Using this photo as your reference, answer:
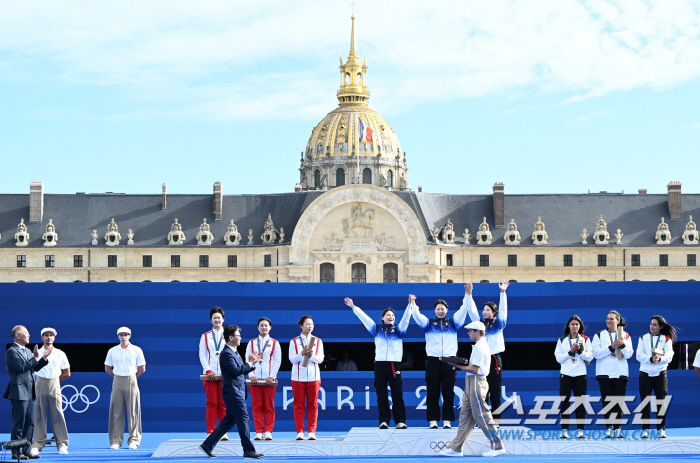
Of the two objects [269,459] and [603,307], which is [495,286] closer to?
[603,307]

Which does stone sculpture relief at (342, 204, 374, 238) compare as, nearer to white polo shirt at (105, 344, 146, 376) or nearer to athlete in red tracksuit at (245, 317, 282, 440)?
white polo shirt at (105, 344, 146, 376)

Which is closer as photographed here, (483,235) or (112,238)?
(112,238)

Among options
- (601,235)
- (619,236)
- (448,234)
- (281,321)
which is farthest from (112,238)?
(281,321)

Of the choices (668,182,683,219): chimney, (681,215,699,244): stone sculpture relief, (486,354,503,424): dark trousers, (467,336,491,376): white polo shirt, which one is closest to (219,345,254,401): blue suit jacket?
(467,336,491,376): white polo shirt

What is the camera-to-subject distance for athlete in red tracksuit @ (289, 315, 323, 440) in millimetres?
17953

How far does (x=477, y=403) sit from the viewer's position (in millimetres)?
16859

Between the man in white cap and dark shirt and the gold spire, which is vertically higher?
the gold spire

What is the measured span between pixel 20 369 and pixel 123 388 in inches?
84.0

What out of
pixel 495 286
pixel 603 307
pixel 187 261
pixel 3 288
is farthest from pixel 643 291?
pixel 187 261

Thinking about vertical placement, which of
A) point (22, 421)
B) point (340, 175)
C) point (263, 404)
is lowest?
point (22, 421)

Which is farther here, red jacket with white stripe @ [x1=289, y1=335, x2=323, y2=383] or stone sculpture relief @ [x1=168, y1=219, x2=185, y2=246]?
stone sculpture relief @ [x1=168, y1=219, x2=185, y2=246]

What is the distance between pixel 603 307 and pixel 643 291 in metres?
0.87

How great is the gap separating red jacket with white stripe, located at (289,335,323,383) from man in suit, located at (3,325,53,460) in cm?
388

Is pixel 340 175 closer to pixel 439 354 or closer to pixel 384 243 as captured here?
pixel 384 243
